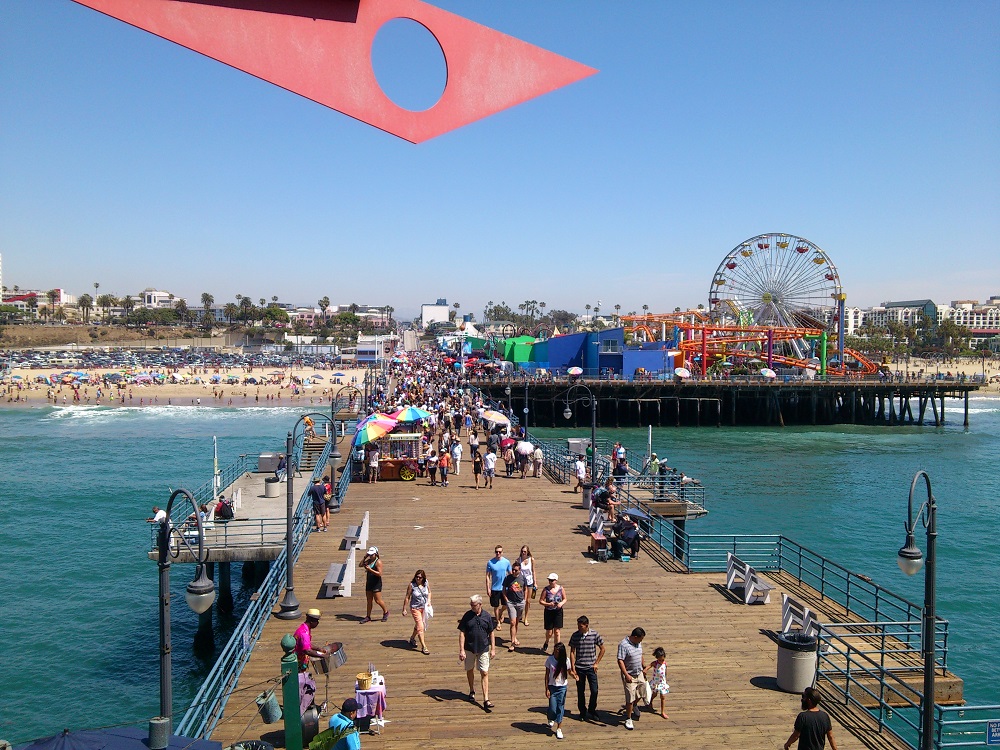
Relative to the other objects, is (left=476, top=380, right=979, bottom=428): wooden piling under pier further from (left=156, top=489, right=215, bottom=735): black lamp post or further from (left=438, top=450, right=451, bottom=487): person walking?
(left=156, top=489, right=215, bottom=735): black lamp post

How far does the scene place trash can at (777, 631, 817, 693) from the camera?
8.94 metres

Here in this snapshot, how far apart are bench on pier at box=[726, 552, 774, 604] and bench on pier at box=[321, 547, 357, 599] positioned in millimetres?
5900

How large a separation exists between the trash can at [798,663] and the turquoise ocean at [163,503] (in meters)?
8.03

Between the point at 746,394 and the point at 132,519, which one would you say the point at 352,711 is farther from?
the point at 746,394

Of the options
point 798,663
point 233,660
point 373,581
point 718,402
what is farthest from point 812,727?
point 718,402

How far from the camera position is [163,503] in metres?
31.9

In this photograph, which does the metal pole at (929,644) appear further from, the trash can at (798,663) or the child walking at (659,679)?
the child walking at (659,679)

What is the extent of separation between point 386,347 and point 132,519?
3262 inches

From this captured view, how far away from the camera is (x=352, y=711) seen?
24.9ft

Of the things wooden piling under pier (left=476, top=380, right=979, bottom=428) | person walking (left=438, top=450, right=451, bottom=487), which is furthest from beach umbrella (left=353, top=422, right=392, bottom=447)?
wooden piling under pier (left=476, top=380, right=979, bottom=428)

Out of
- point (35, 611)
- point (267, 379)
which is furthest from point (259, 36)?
point (267, 379)

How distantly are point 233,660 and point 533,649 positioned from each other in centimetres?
390

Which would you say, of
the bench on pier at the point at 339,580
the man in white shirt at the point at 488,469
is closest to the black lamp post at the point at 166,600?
the bench on pier at the point at 339,580

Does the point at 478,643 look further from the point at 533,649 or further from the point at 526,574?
the point at 526,574
